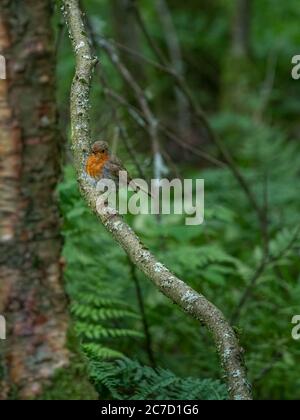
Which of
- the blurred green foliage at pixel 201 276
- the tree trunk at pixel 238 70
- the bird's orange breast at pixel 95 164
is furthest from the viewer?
the tree trunk at pixel 238 70

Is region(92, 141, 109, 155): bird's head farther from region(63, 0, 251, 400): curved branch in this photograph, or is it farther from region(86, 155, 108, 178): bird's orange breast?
region(63, 0, 251, 400): curved branch

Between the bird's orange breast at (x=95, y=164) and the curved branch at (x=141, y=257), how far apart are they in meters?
0.08

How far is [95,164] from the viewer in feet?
7.14

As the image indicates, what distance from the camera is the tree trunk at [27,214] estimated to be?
1.87m

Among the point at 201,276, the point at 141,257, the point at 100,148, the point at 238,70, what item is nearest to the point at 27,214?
the point at 141,257

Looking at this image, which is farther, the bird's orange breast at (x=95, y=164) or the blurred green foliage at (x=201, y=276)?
the blurred green foliage at (x=201, y=276)

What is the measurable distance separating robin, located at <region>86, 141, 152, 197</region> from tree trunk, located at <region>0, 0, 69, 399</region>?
0.63ft

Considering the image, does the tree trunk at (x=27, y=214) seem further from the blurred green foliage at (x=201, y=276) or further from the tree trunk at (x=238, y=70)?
the tree trunk at (x=238, y=70)

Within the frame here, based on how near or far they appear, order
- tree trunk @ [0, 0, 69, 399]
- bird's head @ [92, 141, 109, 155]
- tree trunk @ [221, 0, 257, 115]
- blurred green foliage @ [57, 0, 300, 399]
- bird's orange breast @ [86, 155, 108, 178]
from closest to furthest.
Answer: tree trunk @ [0, 0, 69, 399]
bird's orange breast @ [86, 155, 108, 178]
bird's head @ [92, 141, 109, 155]
blurred green foliage @ [57, 0, 300, 399]
tree trunk @ [221, 0, 257, 115]

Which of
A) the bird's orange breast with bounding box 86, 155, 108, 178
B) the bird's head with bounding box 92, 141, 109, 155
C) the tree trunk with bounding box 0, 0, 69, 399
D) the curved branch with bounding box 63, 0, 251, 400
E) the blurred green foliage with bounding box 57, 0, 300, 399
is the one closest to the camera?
the curved branch with bounding box 63, 0, 251, 400

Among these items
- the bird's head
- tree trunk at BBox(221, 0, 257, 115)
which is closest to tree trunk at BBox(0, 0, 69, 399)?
the bird's head

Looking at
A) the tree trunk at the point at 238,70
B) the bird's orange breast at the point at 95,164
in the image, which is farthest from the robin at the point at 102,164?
the tree trunk at the point at 238,70

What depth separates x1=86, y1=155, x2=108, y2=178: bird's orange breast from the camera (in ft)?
6.79
